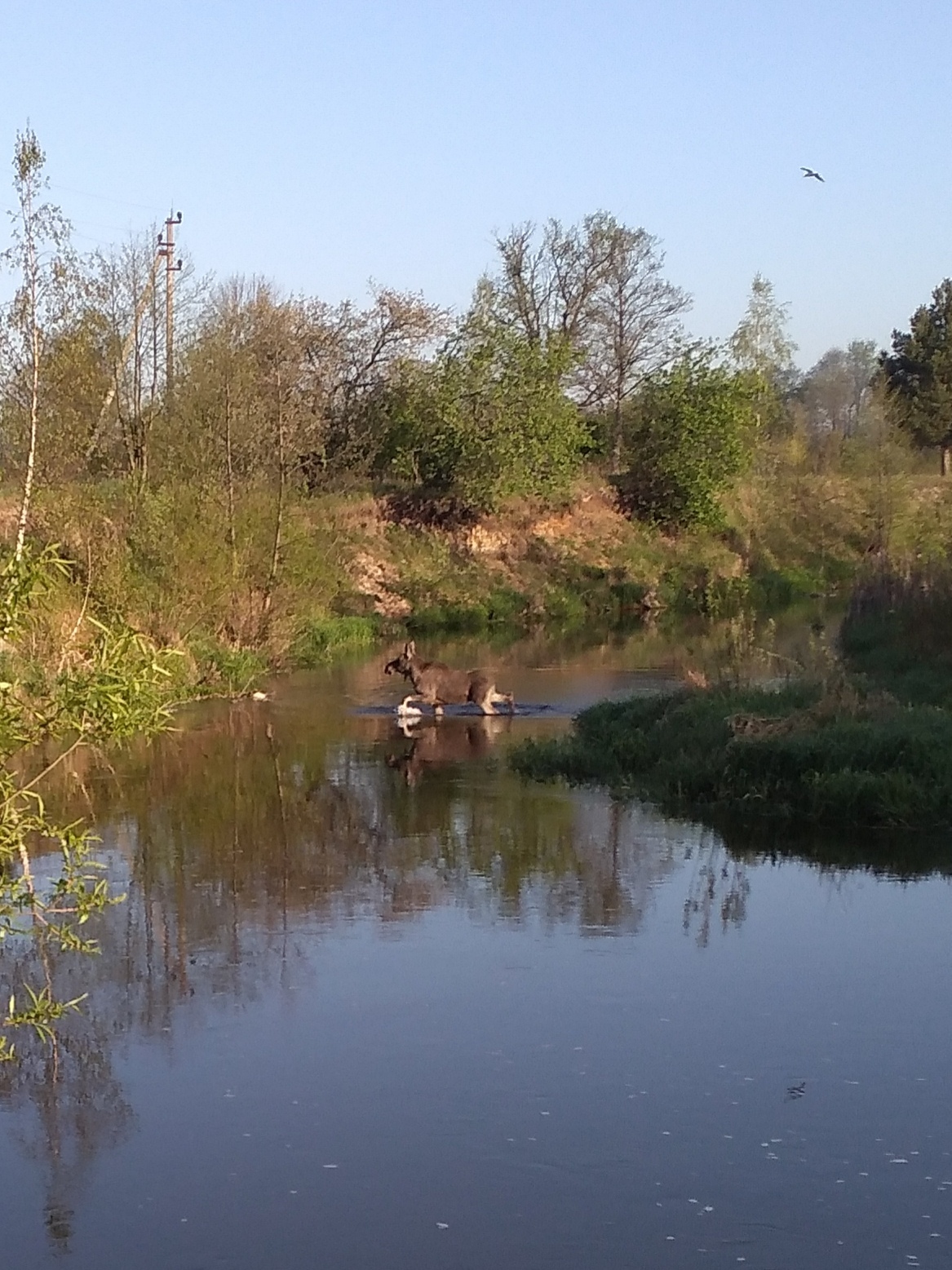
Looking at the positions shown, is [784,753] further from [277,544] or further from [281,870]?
[277,544]

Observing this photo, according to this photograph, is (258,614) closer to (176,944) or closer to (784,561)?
(176,944)

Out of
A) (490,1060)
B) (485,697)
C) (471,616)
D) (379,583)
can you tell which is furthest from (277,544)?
(490,1060)

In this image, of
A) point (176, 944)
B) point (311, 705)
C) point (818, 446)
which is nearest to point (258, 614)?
point (311, 705)

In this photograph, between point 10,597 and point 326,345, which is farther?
point 326,345

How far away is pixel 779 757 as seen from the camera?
14.0 m

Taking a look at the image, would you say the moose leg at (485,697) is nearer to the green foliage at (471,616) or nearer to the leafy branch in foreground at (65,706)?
the green foliage at (471,616)

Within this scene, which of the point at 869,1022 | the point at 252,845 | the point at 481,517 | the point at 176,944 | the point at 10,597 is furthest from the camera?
the point at 481,517

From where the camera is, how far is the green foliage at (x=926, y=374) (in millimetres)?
64062

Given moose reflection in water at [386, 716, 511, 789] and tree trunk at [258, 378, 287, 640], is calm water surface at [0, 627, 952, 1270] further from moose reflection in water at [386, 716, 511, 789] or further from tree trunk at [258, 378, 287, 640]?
tree trunk at [258, 378, 287, 640]

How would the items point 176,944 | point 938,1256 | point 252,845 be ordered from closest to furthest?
point 938,1256, point 176,944, point 252,845

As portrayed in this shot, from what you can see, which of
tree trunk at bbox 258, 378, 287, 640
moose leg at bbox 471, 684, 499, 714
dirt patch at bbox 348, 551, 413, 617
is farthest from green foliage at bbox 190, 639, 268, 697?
dirt patch at bbox 348, 551, 413, 617

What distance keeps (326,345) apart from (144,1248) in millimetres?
44005

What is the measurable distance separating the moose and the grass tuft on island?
13.4 ft

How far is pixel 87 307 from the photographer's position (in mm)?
24984
